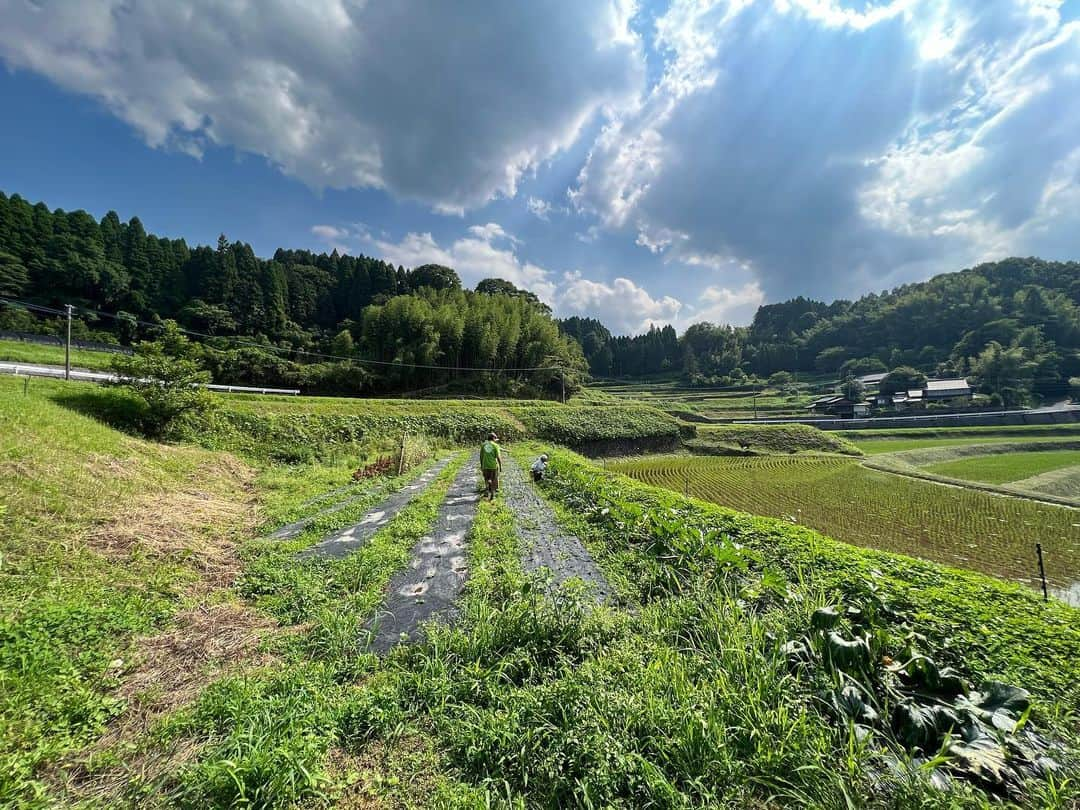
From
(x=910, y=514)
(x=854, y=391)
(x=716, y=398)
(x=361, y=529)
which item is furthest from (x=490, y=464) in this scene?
(x=854, y=391)

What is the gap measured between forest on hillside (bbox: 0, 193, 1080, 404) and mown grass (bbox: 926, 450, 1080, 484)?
1119 inches

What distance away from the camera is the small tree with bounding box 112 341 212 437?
1102cm

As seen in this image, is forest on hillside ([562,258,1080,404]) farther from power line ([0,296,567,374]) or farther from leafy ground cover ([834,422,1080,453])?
power line ([0,296,567,374])

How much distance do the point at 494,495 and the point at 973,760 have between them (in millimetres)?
7729

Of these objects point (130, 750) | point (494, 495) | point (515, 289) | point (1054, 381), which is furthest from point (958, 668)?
point (1054, 381)

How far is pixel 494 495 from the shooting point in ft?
29.0

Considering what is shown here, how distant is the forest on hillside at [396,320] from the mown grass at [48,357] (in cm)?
914

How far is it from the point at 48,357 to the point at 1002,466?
166 ft

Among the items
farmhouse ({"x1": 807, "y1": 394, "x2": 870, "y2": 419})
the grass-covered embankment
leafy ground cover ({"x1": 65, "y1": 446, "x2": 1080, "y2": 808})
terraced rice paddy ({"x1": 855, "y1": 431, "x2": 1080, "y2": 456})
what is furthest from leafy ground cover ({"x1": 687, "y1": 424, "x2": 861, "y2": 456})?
leafy ground cover ({"x1": 65, "y1": 446, "x2": 1080, "y2": 808})

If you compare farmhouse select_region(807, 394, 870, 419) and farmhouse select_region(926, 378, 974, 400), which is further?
farmhouse select_region(807, 394, 870, 419)

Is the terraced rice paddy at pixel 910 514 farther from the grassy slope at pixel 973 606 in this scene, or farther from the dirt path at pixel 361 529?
the dirt path at pixel 361 529

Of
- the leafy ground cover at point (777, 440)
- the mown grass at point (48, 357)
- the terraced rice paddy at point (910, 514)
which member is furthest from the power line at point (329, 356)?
the terraced rice paddy at point (910, 514)

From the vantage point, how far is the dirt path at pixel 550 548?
467cm

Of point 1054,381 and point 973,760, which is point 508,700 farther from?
point 1054,381
